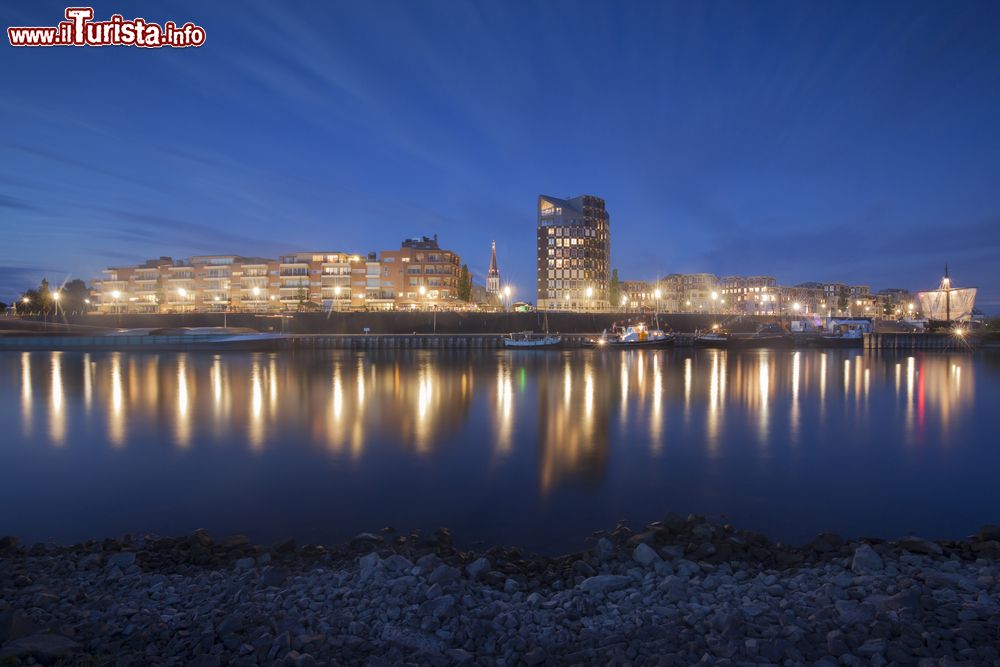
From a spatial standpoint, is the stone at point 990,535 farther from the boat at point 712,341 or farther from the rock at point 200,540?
the boat at point 712,341

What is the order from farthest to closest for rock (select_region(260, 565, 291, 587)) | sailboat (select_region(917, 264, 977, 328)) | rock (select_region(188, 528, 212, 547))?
1. sailboat (select_region(917, 264, 977, 328))
2. rock (select_region(188, 528, 212, 547))
3. rock (select_region(260, 565, 291, 587))

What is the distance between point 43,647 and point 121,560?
10.7ft

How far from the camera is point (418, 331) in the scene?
296 feet

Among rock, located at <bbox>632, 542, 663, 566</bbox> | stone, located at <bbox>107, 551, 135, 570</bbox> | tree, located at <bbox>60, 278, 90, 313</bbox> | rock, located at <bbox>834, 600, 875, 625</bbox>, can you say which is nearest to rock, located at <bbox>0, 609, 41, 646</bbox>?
stone, located at <bbox>107, 551, 135, 570</bbox>

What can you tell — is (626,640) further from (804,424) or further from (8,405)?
(8,405)

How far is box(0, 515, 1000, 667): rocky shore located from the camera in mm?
5445

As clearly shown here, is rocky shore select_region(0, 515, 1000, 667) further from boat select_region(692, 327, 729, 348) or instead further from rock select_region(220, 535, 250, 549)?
boat select_region(692, 327, 729, 348)

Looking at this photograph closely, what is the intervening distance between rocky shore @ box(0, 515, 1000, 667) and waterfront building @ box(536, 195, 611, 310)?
15038 centimetres

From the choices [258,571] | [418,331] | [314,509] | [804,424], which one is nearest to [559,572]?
[258,571]

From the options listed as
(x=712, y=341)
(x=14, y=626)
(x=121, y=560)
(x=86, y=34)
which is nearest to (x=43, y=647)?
(x=14, y=626)

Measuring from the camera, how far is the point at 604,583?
23.5 ft

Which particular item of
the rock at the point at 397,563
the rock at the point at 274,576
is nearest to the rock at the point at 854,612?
the rock at the point at 397,563

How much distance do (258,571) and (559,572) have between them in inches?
167

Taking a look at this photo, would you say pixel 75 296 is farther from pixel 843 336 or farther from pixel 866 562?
pixel 866 562
